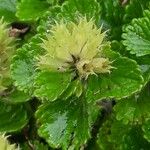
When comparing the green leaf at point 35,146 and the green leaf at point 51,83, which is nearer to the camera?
the green leaf at point 51,83

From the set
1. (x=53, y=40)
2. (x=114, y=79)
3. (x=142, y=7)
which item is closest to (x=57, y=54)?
(x=53, y=40)

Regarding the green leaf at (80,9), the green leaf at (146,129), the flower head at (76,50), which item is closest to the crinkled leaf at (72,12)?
the green leaf at (80,9)

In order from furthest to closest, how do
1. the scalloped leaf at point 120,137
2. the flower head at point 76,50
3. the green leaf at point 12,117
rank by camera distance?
the green leaf at point 12,117, the scalloped leaf at point 120,137, the flower head at point 76,50

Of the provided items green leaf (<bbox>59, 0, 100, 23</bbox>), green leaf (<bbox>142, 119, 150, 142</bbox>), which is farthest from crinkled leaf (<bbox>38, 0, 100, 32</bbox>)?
green leaf (<bbox>142, 119, 150, 142</bbox>)

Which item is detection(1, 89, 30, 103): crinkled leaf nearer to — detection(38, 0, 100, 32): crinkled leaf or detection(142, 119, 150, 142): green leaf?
detection(38, 0, 100, 32): crinkled leaf

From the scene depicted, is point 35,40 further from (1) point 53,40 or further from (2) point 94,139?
(2) point 94,139

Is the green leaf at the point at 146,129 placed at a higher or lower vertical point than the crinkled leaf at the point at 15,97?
lower

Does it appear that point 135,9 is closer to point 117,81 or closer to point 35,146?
point 117,81

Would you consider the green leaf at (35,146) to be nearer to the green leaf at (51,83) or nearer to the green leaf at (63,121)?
the green leaf at (63,121)

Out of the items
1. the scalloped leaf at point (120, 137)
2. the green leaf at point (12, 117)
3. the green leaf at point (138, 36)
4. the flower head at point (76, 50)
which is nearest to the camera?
the flower head at point (76, 50)
